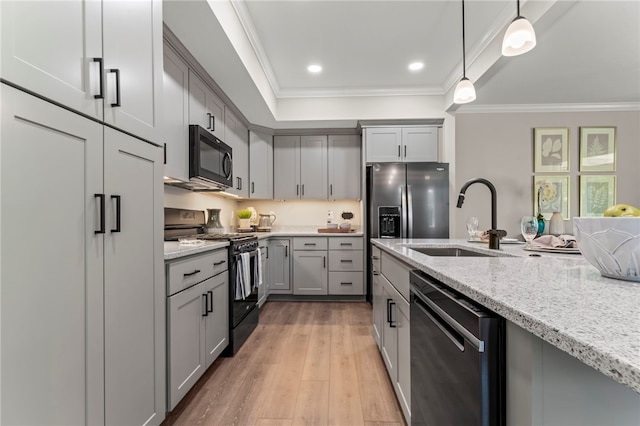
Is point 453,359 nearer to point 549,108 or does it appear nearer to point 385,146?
point 385,146

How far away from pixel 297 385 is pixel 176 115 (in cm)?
206

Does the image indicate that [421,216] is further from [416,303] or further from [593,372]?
[593,372]

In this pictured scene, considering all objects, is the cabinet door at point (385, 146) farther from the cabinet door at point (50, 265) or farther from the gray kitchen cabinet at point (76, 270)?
the cabinet door at point (50, 265)

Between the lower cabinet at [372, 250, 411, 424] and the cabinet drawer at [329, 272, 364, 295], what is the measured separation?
5.54 ft

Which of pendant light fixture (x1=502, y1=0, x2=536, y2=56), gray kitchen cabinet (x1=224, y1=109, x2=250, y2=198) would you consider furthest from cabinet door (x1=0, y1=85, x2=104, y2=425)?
gray kitchen cabinet (x1=224, y1=109, x2=250, y2=198)

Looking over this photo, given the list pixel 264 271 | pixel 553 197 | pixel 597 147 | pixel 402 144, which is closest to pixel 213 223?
pixel 264 271

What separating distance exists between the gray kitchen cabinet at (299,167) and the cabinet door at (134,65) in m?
3.02

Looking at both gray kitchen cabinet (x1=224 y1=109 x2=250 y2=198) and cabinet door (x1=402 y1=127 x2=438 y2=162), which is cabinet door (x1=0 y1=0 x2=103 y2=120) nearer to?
gray kitchen cabinet (x1=224 y1=109 x2=250 y2=198)

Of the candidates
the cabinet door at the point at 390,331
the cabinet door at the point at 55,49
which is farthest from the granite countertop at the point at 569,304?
the cabinet door at the point at 55,49

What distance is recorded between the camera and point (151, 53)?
141 cm

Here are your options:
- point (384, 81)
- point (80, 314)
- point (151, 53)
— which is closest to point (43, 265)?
point (80, 314)

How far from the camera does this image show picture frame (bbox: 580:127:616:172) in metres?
4.31

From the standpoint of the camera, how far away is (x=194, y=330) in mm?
1890

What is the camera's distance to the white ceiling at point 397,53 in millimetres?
2354
